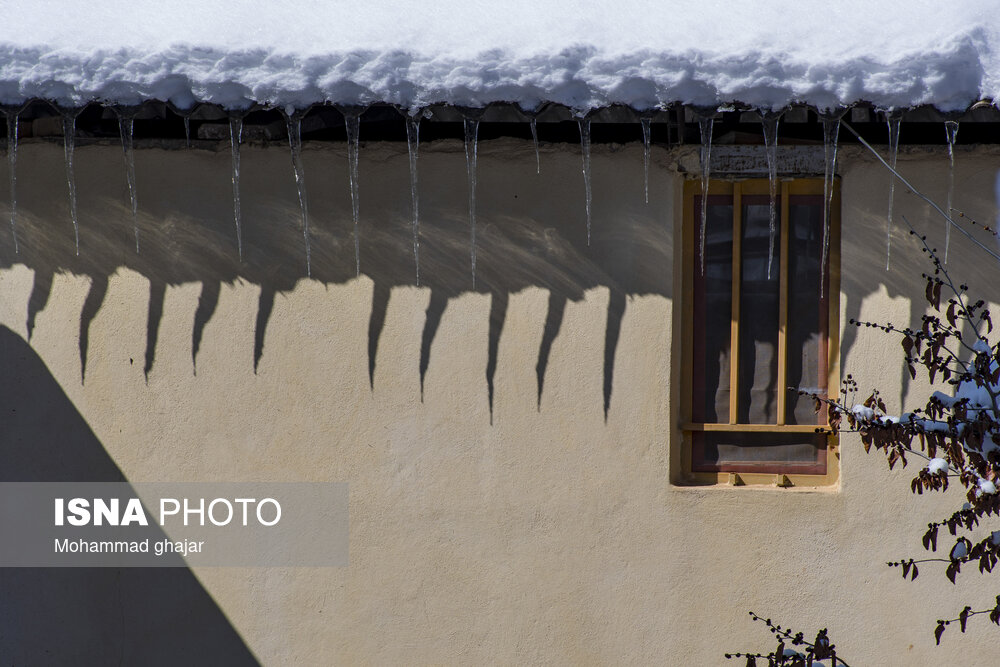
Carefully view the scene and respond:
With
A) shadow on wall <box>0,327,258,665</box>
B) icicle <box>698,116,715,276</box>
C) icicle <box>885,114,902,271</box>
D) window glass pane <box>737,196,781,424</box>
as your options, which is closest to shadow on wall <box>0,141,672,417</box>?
icicle <box>698,116,715,276</box>

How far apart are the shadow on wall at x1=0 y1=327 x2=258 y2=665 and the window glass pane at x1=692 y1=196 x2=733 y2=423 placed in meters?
2.38

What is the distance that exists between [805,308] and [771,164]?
705 millimetres

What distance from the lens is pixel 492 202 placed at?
163 inches

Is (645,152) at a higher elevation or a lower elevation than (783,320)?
higher

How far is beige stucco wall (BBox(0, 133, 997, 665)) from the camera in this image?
4004 millimetres

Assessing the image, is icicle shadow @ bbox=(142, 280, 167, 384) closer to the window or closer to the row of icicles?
the row of icicles

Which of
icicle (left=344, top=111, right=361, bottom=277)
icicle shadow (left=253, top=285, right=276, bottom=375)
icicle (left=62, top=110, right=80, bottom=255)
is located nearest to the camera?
icicle (left=344, top=111, right=361, bottom=277)

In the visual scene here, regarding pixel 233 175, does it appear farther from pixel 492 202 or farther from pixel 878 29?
pixel 878 29

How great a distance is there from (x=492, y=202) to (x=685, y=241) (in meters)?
0.88

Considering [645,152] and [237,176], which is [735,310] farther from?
[237,176]

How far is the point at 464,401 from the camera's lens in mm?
4133

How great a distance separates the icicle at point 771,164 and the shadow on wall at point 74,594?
2.96 m

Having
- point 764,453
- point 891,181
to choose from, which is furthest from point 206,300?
point 891,181

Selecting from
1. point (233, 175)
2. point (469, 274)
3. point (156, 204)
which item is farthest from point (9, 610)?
point (469, 274)
